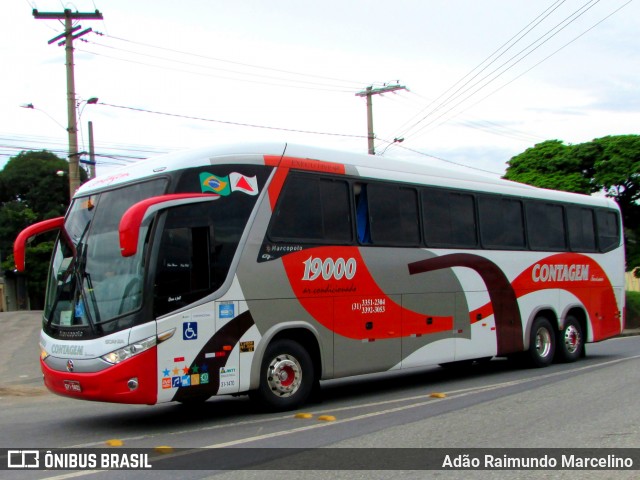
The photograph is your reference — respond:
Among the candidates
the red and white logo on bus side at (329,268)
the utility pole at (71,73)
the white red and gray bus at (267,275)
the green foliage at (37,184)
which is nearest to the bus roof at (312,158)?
the white red and gray bus at (267,275)

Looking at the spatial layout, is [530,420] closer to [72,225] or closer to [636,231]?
[72,225]

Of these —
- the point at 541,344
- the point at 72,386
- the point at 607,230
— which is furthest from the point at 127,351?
the point at 607,230

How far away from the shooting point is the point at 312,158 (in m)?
10.4

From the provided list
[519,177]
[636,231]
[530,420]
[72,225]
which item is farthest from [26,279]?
[530,420]

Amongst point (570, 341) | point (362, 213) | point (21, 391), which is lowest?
point (21, 391)

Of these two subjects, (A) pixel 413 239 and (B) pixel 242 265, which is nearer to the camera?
(B) pixel 242 265

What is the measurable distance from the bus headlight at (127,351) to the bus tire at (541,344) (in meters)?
8.93

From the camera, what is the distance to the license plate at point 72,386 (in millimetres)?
8361

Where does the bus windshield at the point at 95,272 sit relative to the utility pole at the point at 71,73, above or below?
below

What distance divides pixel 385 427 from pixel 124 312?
130 inches

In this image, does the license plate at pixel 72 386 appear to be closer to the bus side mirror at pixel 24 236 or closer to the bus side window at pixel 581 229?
the bus side mirror at pixel 24 236

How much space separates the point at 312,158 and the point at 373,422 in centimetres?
380

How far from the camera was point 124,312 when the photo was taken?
8.28 m

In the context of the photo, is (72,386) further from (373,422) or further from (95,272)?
(373,422)
